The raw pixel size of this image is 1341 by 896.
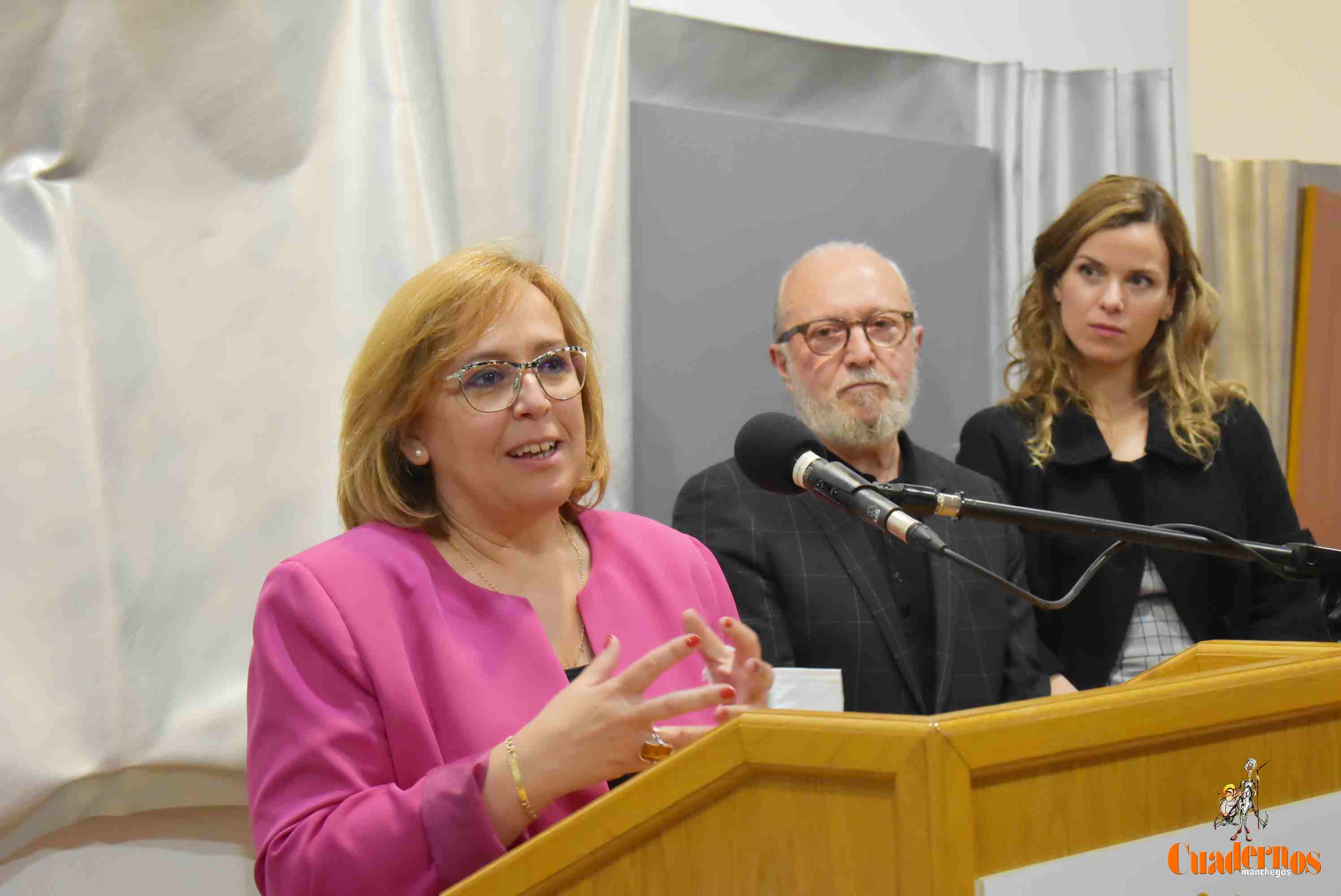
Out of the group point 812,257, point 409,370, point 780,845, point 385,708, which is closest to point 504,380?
point 409,370

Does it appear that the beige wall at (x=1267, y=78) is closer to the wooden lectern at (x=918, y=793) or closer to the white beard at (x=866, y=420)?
the white beard at (x=866, y=420)

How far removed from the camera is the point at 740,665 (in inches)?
62.5

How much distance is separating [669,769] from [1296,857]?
60cm

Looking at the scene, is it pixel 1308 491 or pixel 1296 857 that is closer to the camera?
pixel 1296 857

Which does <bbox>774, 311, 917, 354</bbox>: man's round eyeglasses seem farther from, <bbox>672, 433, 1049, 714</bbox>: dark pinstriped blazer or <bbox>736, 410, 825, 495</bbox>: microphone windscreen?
<bbox>736, 410, 825, 495</bbox>: microphone windscreen

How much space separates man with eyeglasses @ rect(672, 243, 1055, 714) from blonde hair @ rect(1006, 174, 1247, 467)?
44 cm

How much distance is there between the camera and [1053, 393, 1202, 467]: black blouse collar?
288 centimetres

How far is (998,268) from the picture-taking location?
144 inches

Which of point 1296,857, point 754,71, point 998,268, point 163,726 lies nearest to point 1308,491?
point 998,268

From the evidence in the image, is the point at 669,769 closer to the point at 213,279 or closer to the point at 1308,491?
the point at 213,279

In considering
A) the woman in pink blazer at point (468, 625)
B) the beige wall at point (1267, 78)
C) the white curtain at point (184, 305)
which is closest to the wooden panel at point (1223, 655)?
the woman in pink blazer at point (468, 625)

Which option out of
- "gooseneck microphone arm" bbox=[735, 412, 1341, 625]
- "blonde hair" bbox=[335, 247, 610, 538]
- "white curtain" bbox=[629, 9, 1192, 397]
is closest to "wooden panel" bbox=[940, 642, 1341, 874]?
"gooseneck microphone arm" bbox=[735, 412, 1341, 625]

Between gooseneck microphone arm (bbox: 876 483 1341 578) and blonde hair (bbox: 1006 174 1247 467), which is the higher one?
blonde hair (bbox: 1006 174 1247 467)

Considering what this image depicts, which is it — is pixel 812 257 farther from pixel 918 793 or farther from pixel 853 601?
pixel 918 793
